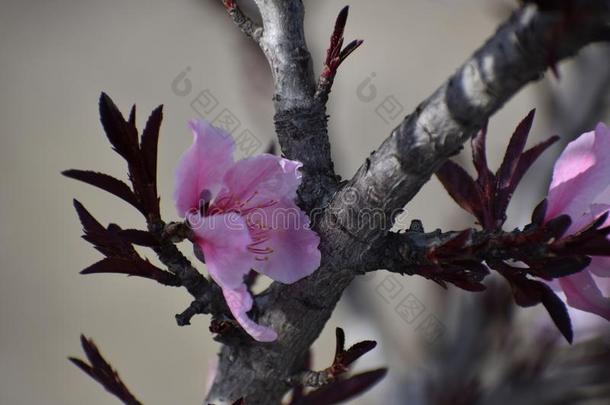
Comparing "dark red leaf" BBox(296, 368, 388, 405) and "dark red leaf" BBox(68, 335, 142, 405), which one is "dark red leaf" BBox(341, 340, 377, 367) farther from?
"dark red leaf" BBox(68, 335, 142, 405)

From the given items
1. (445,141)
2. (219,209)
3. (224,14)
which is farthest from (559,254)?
(224,14)

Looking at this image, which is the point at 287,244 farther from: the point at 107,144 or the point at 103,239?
the point at 107,144

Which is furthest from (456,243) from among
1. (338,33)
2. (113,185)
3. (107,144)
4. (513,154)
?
(107,144)

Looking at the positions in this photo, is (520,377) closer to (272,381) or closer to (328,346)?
(272,381)

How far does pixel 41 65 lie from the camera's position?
500 cm

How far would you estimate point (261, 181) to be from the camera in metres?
0.83

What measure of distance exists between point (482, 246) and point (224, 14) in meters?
1.27

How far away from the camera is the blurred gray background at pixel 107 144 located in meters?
3.74

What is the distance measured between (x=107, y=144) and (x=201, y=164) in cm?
393

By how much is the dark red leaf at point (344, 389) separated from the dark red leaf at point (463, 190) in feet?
0.99

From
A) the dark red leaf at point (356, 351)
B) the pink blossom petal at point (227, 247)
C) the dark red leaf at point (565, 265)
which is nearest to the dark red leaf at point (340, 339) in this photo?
the dark red leaf at point (356, 351)

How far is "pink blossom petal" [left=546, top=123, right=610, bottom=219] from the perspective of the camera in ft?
2.72

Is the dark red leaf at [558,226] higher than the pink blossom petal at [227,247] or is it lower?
lower

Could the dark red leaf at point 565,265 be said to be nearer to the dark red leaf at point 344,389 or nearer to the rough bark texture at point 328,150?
the rough bark texture at point 328,150
